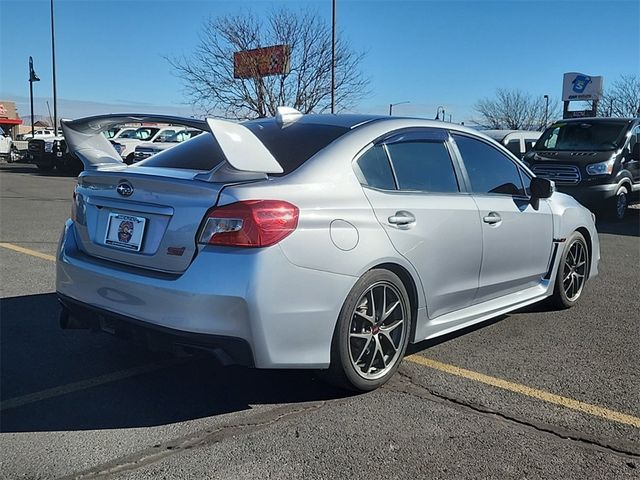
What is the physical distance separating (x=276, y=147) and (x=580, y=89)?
36447 mm

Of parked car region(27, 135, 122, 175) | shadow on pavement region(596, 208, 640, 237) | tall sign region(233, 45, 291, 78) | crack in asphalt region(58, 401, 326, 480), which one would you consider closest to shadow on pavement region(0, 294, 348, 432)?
crack in asphalt region(58, 401, 326, 480)

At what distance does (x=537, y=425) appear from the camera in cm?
343

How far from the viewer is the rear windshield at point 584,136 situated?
42.2 feet

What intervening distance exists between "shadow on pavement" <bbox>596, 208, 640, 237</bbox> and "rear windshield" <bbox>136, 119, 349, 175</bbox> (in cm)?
836

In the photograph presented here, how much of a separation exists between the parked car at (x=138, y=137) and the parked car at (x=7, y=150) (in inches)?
441

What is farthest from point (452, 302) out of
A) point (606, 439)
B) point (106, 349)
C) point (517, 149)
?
point (517, 149)

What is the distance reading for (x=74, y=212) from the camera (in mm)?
4055

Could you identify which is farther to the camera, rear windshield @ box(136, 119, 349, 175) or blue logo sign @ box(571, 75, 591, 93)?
blue logo sign @ box(571, 75, 591, 93)

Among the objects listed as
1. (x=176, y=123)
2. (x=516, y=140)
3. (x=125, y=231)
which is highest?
(x=516, y=140)

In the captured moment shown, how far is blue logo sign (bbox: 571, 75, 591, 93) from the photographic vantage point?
36.1 meters

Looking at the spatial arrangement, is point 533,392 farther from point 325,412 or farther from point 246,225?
point 246,225

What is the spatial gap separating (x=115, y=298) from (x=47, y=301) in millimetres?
2472

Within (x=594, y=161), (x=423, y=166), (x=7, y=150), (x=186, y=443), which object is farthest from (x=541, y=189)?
(x=7, y=150)

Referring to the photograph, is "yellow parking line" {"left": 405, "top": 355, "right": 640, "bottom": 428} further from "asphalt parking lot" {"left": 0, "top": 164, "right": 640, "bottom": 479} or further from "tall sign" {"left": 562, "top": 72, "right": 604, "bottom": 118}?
"tall sign" {"left": 562, "top": 72, "right": 604, "bottom": 118}
